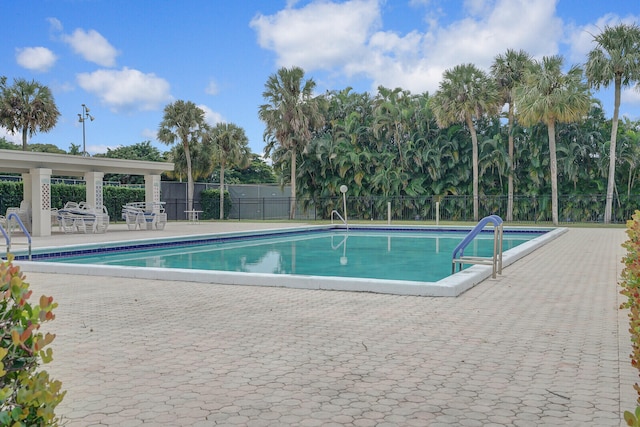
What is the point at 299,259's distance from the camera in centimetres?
1371

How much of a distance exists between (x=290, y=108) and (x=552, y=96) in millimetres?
13626

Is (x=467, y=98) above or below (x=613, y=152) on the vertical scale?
above

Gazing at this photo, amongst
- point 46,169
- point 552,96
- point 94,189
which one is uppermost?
point 552,96

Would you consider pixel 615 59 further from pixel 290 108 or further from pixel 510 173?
pixel 290 108

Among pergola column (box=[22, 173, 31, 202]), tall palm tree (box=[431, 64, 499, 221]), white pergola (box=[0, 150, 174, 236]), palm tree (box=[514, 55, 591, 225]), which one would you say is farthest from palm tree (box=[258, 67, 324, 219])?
pergola column (box=[22, 173, 31, 202])

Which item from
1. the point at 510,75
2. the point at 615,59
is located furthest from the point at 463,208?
the point at 615,59

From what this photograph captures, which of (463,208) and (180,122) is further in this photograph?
(180,122)

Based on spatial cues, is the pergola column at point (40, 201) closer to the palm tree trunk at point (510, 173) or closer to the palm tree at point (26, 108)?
the palm tree at point (26, 108)

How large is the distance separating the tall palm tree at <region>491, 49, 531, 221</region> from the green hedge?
62.9 feet

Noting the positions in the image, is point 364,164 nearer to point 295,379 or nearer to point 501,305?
point 501,305

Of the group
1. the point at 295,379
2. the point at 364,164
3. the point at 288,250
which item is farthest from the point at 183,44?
the point at 295,379

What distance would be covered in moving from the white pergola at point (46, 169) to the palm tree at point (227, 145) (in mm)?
11199

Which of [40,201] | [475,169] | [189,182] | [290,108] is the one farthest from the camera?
[189,182]

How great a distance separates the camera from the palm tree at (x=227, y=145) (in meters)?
34.0
